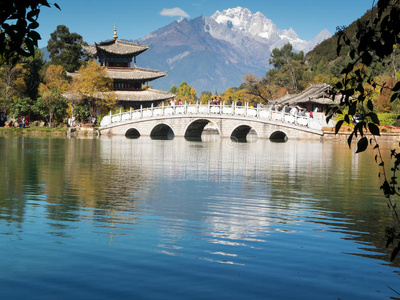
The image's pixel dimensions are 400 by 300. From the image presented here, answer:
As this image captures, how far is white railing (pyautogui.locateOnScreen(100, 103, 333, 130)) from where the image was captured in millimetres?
35375

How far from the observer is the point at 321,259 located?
5.94m

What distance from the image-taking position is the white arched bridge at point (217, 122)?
35.2m

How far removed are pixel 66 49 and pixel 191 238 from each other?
60.1 meters

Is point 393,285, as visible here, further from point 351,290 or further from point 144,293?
point 144,293

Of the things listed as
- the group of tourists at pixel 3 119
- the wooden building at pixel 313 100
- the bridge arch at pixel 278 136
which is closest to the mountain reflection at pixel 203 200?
the bridge arch at pixel 278 136

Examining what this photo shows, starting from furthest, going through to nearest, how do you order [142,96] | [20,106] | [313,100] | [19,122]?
1. [142,96]
2. [19,122]
3. [20,106]
4. [313,100]

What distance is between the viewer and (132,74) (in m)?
49.0

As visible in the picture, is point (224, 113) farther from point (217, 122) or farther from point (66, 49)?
point (66, 49)

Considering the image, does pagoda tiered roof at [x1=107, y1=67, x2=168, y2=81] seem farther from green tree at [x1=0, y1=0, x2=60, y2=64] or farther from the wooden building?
green tree at [x1=0, y1=0, x2=60, y2=64]

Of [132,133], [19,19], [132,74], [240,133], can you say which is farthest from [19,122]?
[19,19]

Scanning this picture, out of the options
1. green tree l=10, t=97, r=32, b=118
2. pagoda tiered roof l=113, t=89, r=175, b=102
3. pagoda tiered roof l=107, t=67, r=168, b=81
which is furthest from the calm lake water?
green tree l=10, t=97, r=32, b=118

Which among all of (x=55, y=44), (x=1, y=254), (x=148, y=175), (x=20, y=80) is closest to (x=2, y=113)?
(x=20, y=80)

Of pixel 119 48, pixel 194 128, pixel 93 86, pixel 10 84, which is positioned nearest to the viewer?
pixel 194 128

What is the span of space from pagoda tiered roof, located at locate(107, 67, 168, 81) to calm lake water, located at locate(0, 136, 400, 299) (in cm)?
3517
